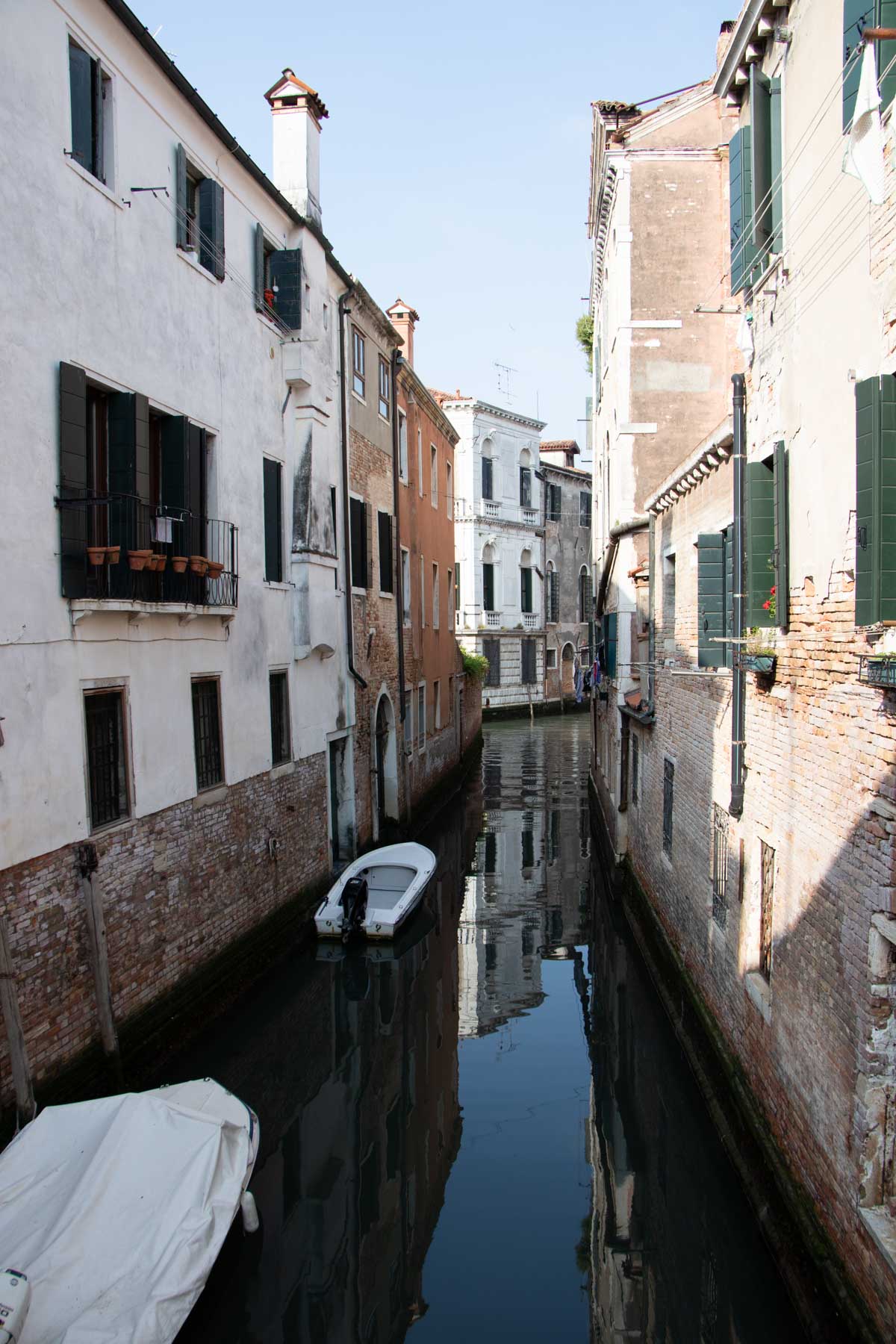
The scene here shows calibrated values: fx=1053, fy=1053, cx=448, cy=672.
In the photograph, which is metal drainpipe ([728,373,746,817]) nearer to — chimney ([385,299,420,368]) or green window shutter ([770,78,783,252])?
green window shutter ([770,78,783,252])

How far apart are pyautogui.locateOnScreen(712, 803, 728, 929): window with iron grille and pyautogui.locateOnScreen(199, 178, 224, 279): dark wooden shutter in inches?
277

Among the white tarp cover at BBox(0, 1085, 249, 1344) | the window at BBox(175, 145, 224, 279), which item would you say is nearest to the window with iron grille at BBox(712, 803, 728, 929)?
the white tarp cover at BBox(0, 1085, 249, 1344)

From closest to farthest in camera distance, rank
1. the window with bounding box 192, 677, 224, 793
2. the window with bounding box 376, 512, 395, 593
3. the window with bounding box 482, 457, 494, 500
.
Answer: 1. the window with bounding box 192, 677, 224, 793
2. the window with bounding box 376, 512, 395, 593
3. the window with bounding box 482, 457, 494, 500

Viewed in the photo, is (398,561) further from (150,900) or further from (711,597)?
(150,900)

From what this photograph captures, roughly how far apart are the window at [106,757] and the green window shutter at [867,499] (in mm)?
5555

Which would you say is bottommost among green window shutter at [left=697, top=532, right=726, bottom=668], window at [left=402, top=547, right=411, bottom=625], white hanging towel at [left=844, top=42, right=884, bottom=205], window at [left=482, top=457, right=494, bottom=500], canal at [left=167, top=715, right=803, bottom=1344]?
canal at [left=167, top=715, right=803, bottom=1344]

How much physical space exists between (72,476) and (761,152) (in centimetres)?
529

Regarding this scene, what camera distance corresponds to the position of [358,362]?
16109 mm

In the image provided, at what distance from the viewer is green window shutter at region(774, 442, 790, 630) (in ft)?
21.5

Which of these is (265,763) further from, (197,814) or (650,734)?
(650,734)

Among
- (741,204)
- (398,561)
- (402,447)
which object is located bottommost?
(398,561)

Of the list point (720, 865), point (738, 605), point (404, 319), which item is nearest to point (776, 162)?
point (738, 605)

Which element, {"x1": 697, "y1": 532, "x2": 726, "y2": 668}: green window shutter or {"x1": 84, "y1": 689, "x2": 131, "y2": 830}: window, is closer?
{"x1": 84, "y1": 689, "x2": 131, "y2": 830}: window

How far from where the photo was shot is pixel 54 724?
24.2ft
